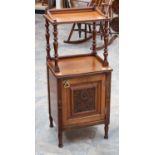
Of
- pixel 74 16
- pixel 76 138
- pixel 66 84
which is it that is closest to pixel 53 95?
pixel 66 84

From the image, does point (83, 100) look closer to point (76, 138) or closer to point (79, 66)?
point (79, 66)

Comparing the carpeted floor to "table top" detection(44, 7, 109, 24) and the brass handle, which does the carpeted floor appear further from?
"table top" detection(44, 7, 109, 24)

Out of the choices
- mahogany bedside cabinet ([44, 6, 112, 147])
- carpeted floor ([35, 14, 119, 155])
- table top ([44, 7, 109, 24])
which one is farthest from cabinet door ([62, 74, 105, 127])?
table top ([44, 7, 109, 24])

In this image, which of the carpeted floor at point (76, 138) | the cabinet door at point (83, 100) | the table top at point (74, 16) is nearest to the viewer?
the table top at point (74, 16)

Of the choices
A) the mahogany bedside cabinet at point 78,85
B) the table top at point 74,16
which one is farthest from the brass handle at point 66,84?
the table top at point 74,16

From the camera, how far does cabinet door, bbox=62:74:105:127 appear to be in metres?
2.41

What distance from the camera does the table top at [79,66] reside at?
7.80 feet

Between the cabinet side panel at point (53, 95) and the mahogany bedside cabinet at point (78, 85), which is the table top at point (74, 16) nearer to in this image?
the mahogany bedside cabinet at point (78, 85)
